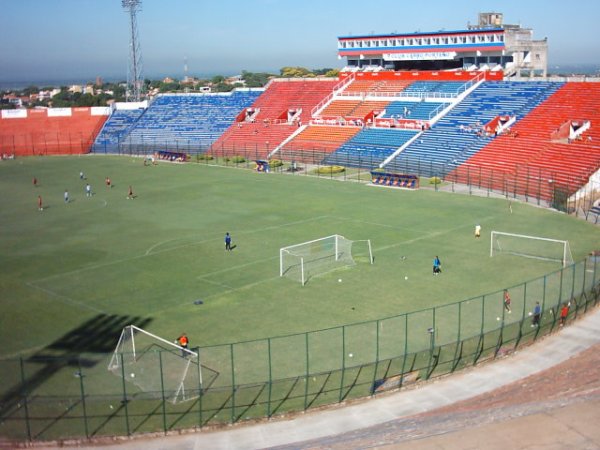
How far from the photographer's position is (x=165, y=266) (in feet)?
105

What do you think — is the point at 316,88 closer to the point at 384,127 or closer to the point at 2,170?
the point at 384,127

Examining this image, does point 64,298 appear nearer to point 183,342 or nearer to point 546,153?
point 183,342

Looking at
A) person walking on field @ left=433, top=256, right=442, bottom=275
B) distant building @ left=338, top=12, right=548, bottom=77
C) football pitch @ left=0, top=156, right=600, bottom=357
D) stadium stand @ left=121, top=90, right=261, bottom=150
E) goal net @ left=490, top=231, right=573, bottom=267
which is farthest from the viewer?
stadium stand @ left=121, top=90, right=261, bottom=150

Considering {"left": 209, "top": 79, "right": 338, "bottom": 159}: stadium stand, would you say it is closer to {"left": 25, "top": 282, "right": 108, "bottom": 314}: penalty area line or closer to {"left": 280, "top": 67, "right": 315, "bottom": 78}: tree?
{"left": 25, "top": 282, "right": 108, "bottom": 314}: penalty area line

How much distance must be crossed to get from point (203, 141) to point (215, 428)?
6239 cm

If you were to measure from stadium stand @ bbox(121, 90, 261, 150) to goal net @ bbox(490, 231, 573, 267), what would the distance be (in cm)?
4784

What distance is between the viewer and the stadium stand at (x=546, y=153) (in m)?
47.0

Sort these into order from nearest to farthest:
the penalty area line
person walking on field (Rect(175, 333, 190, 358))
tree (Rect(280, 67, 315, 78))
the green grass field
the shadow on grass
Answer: the shadow on grass
the green grass field
person walking on field (Rect(175, 333, 190, 358))
the penalty area line
tree (Rect(280, 67, 315, 78))

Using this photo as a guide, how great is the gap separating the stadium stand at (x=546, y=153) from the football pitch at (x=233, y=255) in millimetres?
4024

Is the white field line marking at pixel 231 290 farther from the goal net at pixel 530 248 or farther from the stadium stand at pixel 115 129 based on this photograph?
the stadium stand at pixel 115 129

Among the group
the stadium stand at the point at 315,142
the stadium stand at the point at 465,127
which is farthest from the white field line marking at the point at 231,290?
the stadium stand at the point at 315,142

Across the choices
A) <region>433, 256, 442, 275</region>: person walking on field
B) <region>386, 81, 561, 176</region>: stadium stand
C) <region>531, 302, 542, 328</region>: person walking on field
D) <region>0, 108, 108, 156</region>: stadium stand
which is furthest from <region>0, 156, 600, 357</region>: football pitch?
<region>0, 108, 108, 156</region>: stadium stand

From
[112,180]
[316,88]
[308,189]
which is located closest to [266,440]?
[308,189]

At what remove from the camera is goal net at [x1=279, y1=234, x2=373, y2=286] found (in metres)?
30.4
